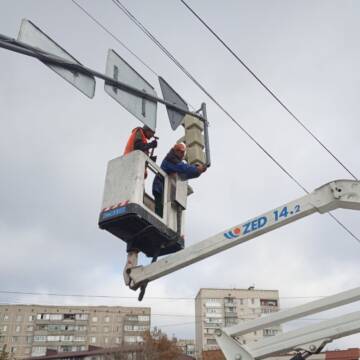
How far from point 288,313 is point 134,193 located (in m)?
2.43

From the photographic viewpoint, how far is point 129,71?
6.49 metres

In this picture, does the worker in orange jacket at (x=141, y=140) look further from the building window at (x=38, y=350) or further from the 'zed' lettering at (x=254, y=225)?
the building window at (x=38, y=350)

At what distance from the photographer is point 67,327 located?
71312mm

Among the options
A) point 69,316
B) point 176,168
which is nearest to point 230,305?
point 69,316

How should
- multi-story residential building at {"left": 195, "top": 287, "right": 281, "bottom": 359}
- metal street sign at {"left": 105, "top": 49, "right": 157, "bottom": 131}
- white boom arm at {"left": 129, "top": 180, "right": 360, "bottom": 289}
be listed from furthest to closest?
1. multi-story residential building at {"left": 195, "top": 287, "right": 281, "bottom": 359}
2. metal street sign at {"left": 105, "top": 49, "right": 157, "bottom": 131}
3. white boom arm at {"left": 129, "top": 180, "right": 360, "bottom": 289}

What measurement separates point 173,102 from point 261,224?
312cm

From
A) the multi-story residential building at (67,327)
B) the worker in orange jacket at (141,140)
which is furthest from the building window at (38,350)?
the worker in orange jacket at (141,140)

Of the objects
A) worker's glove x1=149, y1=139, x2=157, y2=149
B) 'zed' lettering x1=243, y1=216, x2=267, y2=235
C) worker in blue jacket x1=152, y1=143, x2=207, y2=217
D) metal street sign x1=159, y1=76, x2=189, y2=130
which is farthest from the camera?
metal street sign x1=159, y1=76, x2=189, y2=130

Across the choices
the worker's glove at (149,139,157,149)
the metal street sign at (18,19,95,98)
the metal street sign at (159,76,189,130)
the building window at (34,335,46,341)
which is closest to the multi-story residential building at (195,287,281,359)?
the building window at (34,335,46,341)

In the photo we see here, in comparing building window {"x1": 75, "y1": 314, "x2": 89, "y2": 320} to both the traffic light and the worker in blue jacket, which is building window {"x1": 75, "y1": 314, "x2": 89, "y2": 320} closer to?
the traffic light

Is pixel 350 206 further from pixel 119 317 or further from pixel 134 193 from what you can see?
pixel 119 317

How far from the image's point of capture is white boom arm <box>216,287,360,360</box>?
4574mm

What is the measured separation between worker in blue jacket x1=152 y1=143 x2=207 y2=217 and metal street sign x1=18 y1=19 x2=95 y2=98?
1.72 metres

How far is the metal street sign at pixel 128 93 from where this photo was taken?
6.12m
